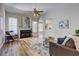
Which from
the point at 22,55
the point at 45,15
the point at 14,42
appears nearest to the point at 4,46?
the point at 14,42

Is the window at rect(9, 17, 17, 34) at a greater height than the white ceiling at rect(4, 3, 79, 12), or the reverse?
the white ceiling at rect(4, 3, 79, 12)

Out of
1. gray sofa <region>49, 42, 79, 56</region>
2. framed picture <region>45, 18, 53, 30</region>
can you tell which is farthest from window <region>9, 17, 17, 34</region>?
gray sofa <region>49, 42, 79, 56</region>

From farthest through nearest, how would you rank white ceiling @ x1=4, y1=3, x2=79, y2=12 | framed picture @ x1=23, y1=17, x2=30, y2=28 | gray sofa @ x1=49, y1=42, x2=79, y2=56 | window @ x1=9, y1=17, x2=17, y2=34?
framed picture @ x1=23, y1=17, x2=30, y2=28 → window @ x1=9, y1=17, x2=17, y2=34 → white ceiling @ x1=4, y1=3, x2=79, y2=12 → gray sofa @ x1=49, y1=42, x2=79, y2=56

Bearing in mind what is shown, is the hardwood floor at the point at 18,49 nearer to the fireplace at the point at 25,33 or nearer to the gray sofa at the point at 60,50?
the fireplace at the point at 25,33

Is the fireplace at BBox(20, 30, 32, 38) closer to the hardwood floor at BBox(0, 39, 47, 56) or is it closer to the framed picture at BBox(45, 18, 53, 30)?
the hardwood floor at BBox(0, 39, 47, 56)

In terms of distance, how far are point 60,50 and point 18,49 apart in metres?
0.96

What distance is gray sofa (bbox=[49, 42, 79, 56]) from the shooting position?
8.96 feet

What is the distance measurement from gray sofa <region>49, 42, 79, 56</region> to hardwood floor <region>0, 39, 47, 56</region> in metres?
0.41

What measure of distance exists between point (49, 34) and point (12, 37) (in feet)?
2.91

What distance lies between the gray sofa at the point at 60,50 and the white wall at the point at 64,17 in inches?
11.3

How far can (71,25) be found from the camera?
319 centimetres

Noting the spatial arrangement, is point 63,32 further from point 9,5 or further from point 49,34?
point 9,5

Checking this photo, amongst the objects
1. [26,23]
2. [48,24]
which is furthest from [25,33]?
[48,24]

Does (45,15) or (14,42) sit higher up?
(45,15)
